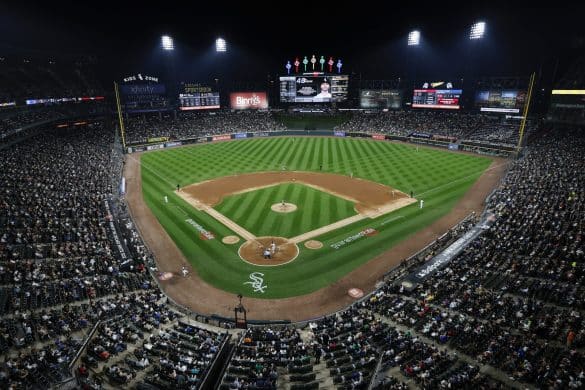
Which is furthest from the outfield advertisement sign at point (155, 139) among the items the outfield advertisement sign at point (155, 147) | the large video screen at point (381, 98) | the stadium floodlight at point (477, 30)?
the stadium floodlight at point (477, 30)

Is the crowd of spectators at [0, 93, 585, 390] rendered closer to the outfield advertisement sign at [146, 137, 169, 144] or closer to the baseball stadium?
the baseball stadium

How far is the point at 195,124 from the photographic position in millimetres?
89625

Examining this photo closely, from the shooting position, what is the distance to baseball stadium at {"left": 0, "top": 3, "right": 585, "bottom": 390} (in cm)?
1722

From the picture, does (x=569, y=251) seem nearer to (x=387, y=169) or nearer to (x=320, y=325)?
(x=320, y=325)

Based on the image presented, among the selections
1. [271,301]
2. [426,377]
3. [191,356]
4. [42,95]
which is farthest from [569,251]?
[42,95]

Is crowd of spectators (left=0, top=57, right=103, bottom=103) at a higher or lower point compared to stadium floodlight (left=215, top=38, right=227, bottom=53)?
lower

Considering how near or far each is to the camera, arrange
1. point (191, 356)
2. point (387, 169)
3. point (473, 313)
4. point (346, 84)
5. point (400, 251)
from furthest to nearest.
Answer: point (346, 84) → point (387, 169) → point (400, 251) → point (473, 313) → point (191, 356)

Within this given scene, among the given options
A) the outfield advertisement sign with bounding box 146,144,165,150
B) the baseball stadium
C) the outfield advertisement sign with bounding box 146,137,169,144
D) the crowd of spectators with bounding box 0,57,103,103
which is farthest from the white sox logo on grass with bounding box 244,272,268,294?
the outfield advertisement sign with bounding box 146,137,169,144

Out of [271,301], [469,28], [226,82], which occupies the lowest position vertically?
[271,301]

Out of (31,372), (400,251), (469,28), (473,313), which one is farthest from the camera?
(469,28)

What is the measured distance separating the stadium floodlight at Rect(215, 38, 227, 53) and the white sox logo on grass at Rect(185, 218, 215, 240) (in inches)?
2787

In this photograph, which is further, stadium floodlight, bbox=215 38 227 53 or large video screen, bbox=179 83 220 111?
stadium floodlight, bbox=215 38 227 53

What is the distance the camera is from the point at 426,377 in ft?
50.9

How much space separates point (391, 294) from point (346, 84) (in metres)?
76.2
